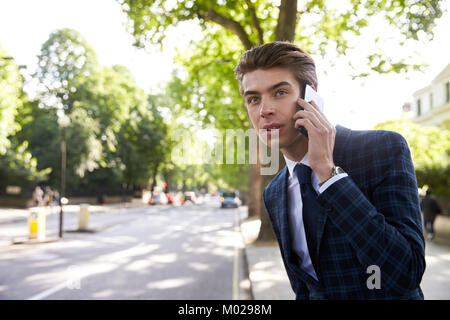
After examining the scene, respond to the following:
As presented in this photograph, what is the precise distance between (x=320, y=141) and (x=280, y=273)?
755cm

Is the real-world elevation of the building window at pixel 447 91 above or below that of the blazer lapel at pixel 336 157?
above

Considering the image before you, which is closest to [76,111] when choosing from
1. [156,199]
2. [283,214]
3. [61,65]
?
[61,65]

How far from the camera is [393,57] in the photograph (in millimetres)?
12367

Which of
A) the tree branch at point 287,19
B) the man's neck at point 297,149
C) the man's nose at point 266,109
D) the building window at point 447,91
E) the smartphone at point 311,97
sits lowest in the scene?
the man's neck at point 297,149

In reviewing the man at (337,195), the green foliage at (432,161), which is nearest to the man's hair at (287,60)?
the man at (337,195)

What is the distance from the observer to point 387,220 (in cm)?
107

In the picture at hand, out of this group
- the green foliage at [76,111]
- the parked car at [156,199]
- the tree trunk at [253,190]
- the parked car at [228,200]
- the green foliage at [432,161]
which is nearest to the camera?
the green foliage at [432,161]

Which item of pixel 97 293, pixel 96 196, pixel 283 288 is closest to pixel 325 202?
pixel 283 288

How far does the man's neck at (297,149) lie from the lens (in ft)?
4.08

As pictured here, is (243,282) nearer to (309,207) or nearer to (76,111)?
(309,207)

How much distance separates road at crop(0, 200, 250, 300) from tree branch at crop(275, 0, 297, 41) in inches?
223

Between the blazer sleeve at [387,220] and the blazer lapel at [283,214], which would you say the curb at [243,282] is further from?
the blazer sleeve at [387,220]

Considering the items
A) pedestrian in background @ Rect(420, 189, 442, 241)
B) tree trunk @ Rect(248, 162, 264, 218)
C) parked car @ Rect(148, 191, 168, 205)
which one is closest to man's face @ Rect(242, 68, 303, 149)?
pedestrian in background @ Rect(420, 189, 442, 241)
